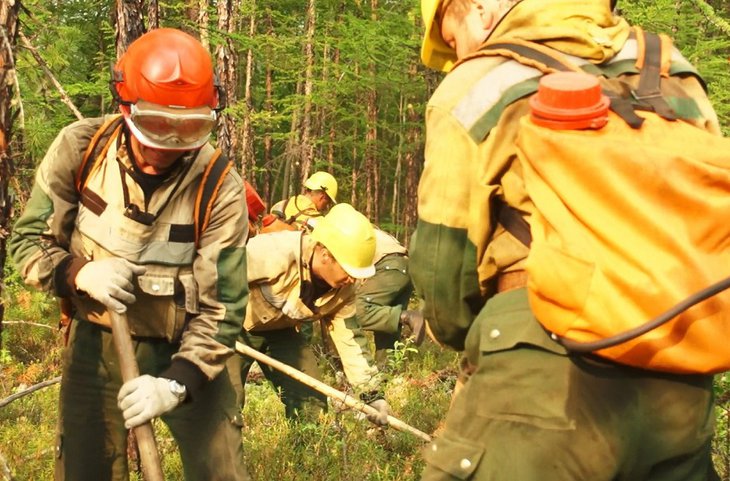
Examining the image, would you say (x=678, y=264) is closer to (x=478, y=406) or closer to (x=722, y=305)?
(x=722, y=305)

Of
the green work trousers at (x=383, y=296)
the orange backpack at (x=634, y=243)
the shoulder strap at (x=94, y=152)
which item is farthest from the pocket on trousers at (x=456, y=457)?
the green work trousers at (x=383, y=296)

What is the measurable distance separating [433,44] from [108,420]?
2412 mm

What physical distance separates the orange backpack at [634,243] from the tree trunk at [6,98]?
244cm

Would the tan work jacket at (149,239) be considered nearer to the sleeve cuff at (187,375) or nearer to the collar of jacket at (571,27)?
the sleeve cuff at (187,375)

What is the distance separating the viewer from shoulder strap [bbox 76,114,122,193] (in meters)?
3.57

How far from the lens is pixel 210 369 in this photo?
3635 millimetres

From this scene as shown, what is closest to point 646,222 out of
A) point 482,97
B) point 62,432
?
point 482,97

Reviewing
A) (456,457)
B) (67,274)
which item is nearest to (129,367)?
(67,274)

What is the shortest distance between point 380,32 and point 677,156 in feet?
43.5

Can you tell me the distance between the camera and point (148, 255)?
3.62 metres

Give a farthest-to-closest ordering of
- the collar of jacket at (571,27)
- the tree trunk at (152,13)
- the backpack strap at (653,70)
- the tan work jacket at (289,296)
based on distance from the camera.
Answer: the tree trunk at (152,13) < the tan work jacket at (289,296) < the collar of jacket at (571,27) < the backpack strap at (653,70)

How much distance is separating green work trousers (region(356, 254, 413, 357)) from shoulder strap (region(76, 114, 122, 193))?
566cm

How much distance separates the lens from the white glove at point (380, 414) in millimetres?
5414

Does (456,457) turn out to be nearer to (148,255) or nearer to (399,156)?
(148,255)
